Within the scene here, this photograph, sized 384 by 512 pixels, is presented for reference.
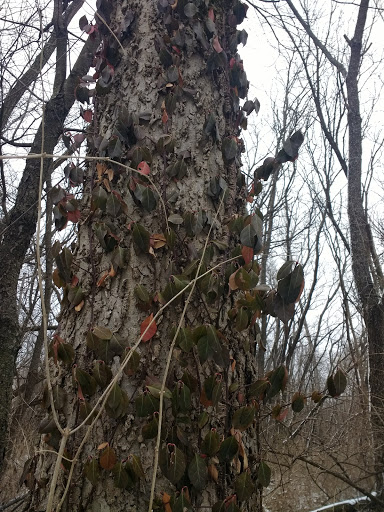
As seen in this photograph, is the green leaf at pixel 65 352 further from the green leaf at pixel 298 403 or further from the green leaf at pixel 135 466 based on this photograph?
the green leaf at pixel 298 403

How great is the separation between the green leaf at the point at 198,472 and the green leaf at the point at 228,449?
62 mm

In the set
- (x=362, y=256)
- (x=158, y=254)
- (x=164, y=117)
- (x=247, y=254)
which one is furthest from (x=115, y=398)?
(x=362, y=256)

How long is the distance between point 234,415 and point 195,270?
15.7 inches

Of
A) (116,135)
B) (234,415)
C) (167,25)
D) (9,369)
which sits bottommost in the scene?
(234,415)

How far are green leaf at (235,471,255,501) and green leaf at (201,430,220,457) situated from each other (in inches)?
4.2

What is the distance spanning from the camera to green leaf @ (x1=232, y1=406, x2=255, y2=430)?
107 cm

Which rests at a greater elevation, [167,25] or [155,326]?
[167,25]

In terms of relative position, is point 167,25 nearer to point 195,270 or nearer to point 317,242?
point 195,270

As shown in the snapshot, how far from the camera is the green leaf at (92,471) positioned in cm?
92

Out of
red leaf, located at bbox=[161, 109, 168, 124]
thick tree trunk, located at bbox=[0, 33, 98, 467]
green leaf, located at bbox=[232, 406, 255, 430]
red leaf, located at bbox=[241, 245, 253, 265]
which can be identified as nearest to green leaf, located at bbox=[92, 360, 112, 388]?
green leaf, located at bbox=[232, 406, 255, 430]

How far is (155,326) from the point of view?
3.44 ft

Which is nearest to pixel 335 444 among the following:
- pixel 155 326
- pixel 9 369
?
pixel 9 369

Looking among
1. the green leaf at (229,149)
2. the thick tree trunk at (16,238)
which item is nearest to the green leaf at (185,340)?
the green leaf at (229,149)

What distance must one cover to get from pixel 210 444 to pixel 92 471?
282 mm
